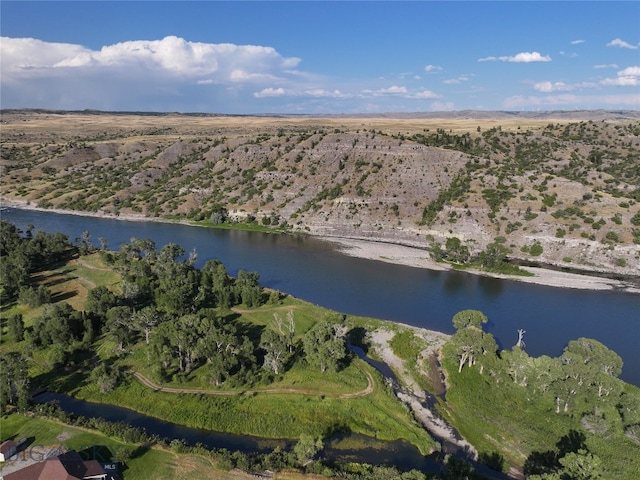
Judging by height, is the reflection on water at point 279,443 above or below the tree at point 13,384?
below

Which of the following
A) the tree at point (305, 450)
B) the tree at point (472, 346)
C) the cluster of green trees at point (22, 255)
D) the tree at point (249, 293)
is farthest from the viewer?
the tree at point (249, 293)

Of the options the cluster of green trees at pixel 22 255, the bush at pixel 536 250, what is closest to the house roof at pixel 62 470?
the cluster of green trees at pixel 22 255

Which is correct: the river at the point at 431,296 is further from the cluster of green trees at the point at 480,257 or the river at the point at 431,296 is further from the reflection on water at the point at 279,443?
the reflection on water at the point at 279,443

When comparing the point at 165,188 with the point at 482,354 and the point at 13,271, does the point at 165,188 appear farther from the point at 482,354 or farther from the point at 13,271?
the point at 482,354

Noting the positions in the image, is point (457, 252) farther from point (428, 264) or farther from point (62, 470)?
point (62, 470)

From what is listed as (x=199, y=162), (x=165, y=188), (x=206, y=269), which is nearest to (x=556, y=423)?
(x=206, y=269)

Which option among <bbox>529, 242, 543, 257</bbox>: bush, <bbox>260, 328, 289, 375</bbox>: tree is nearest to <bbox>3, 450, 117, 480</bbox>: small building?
<bbox>260, 328, 289, 375</bbox>: tree

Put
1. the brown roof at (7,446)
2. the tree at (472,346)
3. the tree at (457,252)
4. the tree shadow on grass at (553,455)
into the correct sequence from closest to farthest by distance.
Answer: the brown roof at (7,446), the tree shadow on grass at (553,455), the tree at (472,346), the tree at (457,252)

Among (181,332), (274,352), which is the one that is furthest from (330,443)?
(181,332)
